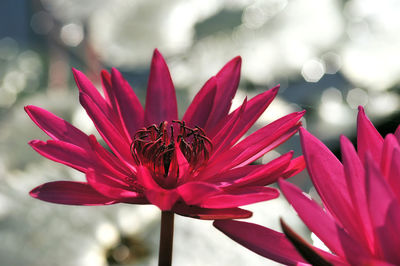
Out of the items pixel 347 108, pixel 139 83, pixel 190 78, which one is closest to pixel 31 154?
pixel 190 78

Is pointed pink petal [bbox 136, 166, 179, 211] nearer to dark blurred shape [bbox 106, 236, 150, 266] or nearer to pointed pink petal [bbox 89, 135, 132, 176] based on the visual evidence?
pointed pink petal [bbox 89, 135, 132, 176]

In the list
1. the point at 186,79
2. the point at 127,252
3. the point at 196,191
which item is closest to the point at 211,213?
the point at 196,191

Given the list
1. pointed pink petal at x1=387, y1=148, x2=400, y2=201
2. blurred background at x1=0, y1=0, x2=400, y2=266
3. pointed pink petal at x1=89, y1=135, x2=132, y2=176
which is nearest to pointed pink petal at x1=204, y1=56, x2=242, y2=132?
pointed pink petal at x1=89, y1=135, x2=132, y2=176

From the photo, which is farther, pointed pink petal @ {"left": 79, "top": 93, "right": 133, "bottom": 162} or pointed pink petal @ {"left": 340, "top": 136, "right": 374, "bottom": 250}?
pointed pink petal @ {"left": 79, "top": 93, "right": 133, "bottom": 162}

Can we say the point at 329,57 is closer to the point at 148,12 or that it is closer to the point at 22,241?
the point at 148,12

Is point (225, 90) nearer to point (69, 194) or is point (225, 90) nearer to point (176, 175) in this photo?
point (176, 175)

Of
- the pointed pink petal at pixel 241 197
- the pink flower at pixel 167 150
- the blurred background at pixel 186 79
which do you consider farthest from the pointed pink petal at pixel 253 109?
the blurred background at pixel 186 79
